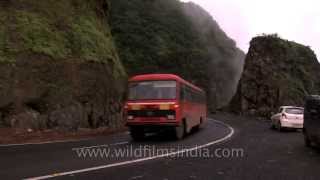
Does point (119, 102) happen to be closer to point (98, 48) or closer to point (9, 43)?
point (98, 48)

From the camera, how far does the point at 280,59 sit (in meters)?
70.0

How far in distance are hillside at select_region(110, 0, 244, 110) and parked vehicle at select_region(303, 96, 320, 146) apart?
230 feet

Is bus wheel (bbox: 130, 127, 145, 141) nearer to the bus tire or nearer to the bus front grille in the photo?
the bus front grille

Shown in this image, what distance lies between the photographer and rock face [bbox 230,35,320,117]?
6712 centimetres

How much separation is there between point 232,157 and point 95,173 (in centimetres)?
513

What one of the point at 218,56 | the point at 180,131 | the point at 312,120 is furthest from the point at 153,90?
the point at 218,56

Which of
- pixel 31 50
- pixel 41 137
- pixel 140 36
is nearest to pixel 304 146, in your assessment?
pixel 41 137

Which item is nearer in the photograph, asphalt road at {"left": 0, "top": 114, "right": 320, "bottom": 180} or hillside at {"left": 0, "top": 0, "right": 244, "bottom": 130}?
asphalt road at {"left": 0, "top": 114, "right": 320, "bottom": 180}

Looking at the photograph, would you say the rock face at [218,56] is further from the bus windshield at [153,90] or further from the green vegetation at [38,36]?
the bus windshield at [153,90]

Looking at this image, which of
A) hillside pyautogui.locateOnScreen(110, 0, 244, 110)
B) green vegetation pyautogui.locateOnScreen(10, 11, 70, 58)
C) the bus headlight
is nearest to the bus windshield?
the bus headlight

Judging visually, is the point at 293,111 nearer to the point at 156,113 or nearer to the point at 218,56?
the point at 156,113

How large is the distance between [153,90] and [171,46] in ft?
257

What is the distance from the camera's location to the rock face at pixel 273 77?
220ft

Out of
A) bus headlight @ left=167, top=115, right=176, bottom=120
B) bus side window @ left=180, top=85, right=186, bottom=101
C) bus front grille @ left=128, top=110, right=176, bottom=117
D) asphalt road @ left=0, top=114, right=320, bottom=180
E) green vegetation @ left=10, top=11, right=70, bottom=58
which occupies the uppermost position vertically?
green vegetation @ left=10, top=11, right=70, bottom=58
